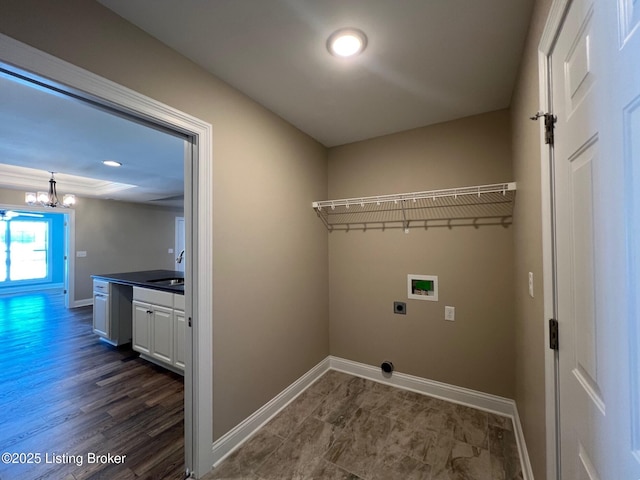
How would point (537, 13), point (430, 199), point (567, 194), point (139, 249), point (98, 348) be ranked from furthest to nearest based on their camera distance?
point (139, 249), point (98, 348), point (430, 199), point (537, 13), point (567, 194)

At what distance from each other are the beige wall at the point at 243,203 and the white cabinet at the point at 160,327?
3.65ft

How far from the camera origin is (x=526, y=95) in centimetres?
142

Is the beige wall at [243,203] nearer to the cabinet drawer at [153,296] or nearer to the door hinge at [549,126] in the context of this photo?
the cabinet drawer at [153,296]

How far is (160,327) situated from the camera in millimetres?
2863

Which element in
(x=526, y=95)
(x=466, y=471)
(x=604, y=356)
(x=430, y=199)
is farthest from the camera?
(x=430, y=199)

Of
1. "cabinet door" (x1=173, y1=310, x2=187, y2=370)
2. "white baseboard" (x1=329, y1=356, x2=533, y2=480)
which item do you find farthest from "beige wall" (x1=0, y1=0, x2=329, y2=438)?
"cabinet door" (x1=173, y1=310, x2=187, y2=370)

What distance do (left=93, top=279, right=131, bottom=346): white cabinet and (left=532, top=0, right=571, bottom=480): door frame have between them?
4398mm

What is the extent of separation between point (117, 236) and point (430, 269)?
23.1ft

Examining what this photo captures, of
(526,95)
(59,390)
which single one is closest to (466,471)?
(526,95)

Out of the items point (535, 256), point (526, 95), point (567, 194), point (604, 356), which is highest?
point (526, 95)

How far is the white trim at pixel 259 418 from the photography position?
1.71m

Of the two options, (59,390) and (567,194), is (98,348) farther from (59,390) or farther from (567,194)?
(567,194)

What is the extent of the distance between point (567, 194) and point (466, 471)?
66.1 inches

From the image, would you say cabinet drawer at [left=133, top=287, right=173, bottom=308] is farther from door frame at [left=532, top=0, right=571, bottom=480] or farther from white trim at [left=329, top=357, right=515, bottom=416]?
door frame at [left=532, top=0, right=571, bottom=480]
